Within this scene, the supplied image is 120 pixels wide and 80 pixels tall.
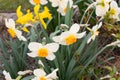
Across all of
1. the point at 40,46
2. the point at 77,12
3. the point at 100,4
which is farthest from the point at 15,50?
the point at 77,12

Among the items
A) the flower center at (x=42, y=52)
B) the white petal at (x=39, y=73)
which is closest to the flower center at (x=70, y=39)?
the flower center at (x=42, y=52)

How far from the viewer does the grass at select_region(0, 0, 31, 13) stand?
466 centimetres

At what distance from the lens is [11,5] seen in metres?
4.81

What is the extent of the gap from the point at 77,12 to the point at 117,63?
1066mm

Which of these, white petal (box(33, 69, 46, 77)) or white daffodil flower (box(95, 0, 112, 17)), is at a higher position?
white daffodil flower (box(95, 0, 112, 17))

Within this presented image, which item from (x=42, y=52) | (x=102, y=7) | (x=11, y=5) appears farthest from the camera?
(x=11, y=5)

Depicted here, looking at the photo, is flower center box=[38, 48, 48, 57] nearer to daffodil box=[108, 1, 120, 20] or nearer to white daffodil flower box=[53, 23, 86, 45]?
white daffodil flower box=[53, 23, 86, 45]

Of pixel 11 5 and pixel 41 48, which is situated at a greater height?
pixel 41 48

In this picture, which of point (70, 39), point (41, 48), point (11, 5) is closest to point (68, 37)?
point (70, 39)

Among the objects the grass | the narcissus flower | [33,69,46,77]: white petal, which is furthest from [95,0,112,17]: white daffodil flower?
the grass

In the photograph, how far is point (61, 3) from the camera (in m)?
2.69

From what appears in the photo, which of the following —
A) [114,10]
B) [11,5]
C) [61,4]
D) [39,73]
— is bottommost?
[11,5]

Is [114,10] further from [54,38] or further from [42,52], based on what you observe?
[42,52]

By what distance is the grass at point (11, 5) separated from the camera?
183 inches
